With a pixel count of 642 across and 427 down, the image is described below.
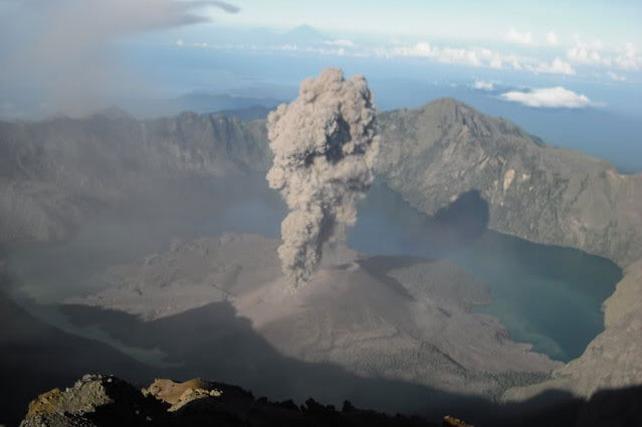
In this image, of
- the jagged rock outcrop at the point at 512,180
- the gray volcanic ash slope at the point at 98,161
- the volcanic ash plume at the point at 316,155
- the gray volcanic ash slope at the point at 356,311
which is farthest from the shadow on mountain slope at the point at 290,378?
the jagged rock outcrop at the point at 512,180

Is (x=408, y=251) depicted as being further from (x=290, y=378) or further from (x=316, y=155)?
(x=290, y=378)

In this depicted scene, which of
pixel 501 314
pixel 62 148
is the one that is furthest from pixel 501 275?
pixel 62 148

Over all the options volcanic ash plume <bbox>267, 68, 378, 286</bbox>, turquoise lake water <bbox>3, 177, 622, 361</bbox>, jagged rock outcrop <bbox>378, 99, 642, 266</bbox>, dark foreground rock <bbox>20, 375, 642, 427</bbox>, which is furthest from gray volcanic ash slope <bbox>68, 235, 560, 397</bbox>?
jagged rock outcrop <bbox>378, 99, 642, 266</bbox>

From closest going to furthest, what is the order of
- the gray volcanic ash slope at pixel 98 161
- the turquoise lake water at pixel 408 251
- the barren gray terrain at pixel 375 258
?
the barren gray terrain at pixel 375 258 < the turquoise lake water at pixel 408 251 < the gray volcanic ash slope at pixel 98 161

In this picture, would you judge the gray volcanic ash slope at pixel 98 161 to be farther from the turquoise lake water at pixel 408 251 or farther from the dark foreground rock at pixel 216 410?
the dark foreground rock at pixel 216 410

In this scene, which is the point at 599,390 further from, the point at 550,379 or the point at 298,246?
the point at 298,246

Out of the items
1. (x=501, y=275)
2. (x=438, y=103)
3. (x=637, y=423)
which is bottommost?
(x=501, y=275)

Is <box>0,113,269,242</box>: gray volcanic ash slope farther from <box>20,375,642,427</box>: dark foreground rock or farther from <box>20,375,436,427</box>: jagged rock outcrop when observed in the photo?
<box>20,375,436,427</box>: jagged rock outcrop
